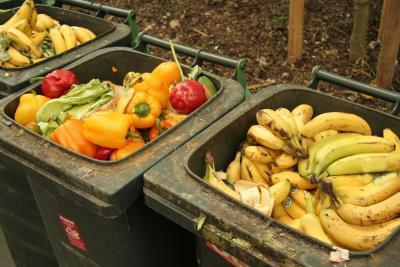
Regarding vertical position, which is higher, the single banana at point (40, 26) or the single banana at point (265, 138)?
the single banana at point (40, 26)

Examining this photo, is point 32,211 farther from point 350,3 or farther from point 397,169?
point 350,3

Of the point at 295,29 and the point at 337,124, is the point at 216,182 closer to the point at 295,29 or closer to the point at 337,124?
the point at 337,124

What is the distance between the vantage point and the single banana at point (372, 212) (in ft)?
5.14

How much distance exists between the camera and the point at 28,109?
7.45ft

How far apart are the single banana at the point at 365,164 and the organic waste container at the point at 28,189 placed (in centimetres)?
149

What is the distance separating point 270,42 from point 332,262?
3.75 metres

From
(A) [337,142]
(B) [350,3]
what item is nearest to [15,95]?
(A) [337,142]

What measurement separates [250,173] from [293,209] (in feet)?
0.75

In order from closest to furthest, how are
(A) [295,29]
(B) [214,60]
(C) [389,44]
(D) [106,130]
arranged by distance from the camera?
(D) [106,130] → (B) [214,60] → (C) [389,44] → (A) [295,29]

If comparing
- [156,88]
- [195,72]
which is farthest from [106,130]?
[195,72]

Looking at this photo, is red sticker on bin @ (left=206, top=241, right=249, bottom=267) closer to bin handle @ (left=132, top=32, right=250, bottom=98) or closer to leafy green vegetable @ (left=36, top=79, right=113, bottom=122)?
leafy green vegetable @ (left=36, top=79, right=113, bottom=122)

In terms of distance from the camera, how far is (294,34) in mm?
4246

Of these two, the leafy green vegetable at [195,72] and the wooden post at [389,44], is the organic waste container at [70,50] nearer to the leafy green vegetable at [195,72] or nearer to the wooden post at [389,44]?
the leafy green vegetable at [195,72]

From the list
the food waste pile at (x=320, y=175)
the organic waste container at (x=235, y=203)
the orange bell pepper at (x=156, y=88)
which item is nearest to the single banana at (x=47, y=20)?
the orange bell pepper at (x=156, y=88)
